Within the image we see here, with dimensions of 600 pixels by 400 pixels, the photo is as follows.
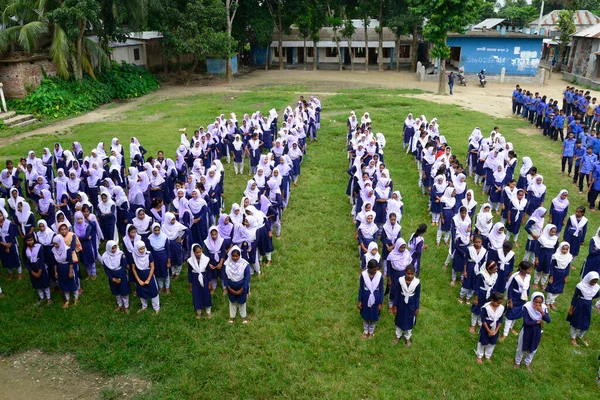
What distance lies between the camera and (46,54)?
20.1 metres

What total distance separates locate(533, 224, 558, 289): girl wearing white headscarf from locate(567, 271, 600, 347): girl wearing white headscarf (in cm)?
118

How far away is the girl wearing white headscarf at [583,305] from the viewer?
19.3ft

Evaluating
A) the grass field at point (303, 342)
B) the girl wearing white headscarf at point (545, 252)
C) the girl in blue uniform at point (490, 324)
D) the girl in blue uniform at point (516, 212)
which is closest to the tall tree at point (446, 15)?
the grass field at point (303, 342)

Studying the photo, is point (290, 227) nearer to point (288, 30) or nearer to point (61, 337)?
point (61, 337)

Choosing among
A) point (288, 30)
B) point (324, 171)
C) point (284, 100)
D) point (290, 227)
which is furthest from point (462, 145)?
point (288, 30)

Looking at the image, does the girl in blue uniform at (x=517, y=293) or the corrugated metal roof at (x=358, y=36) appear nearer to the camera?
the girl in blue uniform at (x=517, y=293)

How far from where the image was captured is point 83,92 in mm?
21484

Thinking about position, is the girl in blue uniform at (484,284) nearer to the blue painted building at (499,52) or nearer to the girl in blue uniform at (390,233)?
the girl in blue uniform at (390,233)

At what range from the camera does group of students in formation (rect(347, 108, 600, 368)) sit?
5.91 metres

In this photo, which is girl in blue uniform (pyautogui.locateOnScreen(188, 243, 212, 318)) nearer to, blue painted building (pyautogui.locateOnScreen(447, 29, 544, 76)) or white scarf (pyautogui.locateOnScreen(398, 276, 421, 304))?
white scarf (pyautogui.locateOnScreen(398, 276, 421, 304))

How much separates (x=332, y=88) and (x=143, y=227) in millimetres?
20372

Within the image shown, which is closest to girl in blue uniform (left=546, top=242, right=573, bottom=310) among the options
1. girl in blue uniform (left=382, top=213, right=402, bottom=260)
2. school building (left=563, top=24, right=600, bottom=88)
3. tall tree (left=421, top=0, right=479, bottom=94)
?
girl in blue uniform (left=382, top=213, right=402, bottom=260)

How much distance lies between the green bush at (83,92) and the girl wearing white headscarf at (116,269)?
50.8ft

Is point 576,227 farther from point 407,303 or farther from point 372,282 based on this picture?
point 372,282
